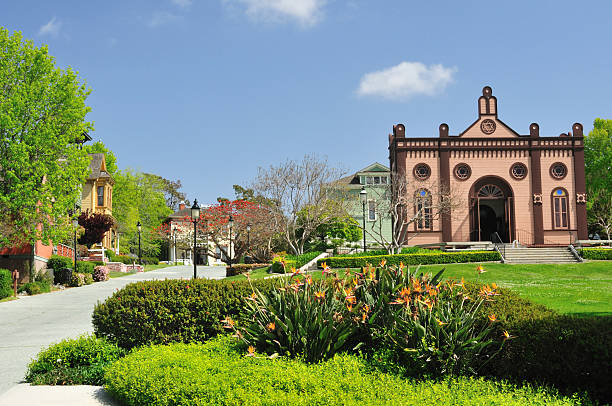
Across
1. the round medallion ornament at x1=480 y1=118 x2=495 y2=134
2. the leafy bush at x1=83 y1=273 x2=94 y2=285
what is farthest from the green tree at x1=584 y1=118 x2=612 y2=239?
the leafy bush at x1=83 y1=273 x2=94 y2=285

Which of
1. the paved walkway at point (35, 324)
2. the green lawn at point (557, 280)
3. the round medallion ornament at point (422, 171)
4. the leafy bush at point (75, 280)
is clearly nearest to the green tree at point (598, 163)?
the round medallion ornament at point (422, 171)

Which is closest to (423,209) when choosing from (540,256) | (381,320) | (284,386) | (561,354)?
(540,256)

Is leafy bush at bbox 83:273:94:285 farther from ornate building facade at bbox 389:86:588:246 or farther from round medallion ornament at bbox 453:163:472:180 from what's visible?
round medallion ornament at bbox 453:163:472:180

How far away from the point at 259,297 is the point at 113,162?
58936 millimetres

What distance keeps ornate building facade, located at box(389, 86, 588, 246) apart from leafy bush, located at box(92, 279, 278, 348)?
30441 mm

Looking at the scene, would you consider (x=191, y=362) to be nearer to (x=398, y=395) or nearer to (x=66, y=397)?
(x=66, y=397)

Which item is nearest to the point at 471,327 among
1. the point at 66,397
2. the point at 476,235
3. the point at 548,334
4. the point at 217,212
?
the point at 548,334

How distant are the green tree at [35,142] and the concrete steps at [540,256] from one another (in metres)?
22.7

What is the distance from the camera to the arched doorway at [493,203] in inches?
1487

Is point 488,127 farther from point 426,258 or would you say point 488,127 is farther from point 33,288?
point 33,288

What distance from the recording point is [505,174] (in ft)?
124

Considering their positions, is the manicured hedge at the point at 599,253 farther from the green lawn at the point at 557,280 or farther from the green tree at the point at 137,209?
the green tree at the point at 137,209

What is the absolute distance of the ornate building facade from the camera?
37406mm

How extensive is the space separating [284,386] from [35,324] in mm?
11401
